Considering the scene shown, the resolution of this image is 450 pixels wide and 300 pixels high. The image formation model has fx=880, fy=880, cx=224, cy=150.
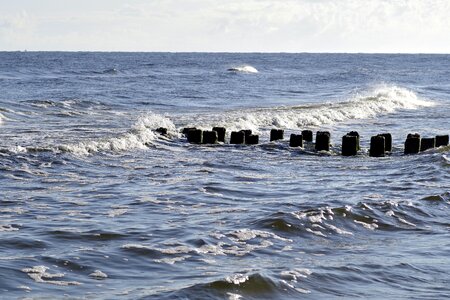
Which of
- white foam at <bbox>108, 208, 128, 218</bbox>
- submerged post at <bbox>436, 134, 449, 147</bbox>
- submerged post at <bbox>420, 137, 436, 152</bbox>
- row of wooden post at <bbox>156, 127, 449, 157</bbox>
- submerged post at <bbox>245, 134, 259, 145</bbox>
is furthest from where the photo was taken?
submerged post at <bbox>245, 134, 259, 145</bbox>

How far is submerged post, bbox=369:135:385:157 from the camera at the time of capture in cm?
1869

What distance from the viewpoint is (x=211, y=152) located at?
62.2ft

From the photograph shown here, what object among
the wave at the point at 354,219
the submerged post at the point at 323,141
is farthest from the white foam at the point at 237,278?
the submerged post at the point at 323,141

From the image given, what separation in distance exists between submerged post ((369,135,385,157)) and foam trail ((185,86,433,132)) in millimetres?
7011

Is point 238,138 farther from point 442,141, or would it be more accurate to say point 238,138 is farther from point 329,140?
point 442,141

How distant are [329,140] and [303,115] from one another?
9.86m

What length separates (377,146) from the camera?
61.4 feet

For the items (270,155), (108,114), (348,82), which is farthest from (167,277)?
(348,82)

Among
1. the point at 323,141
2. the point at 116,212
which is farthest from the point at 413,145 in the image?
the point at 116,212

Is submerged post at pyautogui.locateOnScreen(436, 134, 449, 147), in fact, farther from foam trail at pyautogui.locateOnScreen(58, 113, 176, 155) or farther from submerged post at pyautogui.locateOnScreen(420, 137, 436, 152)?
foam trail at pyautogui.locateOnScreen(58, 113, 176, 155)

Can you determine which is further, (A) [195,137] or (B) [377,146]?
(A) [195,137]

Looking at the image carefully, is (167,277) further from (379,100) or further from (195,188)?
(379,100)

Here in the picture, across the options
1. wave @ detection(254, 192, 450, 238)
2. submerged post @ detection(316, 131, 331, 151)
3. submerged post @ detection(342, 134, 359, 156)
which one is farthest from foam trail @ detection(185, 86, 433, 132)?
wave @ detection(254, 192, 450, 238)

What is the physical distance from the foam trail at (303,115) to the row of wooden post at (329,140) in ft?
13.8
